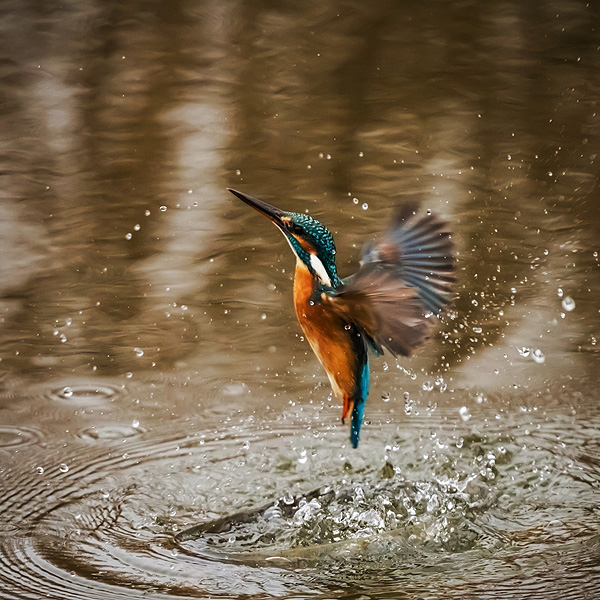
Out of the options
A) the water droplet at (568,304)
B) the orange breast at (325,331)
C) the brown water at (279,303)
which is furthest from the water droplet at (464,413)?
the orange breast at (325,331)

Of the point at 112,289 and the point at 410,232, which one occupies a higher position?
the point at 410,232

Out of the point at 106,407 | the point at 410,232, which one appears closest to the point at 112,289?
the point at 106,407

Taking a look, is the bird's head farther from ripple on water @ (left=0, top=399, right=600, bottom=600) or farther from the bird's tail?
ripple on water @ (left=0, top=399, right=600, bottom=600)

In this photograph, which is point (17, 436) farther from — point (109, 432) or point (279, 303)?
point (279, 303)

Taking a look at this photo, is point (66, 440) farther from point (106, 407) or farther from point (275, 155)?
point (275, 155)

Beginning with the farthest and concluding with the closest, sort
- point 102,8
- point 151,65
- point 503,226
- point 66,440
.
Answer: point 102,8 → point 151,65 → point 503,226 → point 66,440

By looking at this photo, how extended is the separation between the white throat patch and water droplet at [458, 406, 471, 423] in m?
0.82

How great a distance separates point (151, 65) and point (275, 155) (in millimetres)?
996

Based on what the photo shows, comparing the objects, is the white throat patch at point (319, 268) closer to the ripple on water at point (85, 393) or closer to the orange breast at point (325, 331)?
the orange breast at point (325, 331)

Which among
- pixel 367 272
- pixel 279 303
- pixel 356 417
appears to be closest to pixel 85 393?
pixel 279 303

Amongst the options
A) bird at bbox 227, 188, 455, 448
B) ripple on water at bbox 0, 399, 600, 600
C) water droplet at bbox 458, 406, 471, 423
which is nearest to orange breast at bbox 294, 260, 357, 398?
bird at bbox 227, 188, 455, 448

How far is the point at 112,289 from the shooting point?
273 cm

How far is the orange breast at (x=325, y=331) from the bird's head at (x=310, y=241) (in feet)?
0.05

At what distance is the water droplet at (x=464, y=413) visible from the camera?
2080mm
